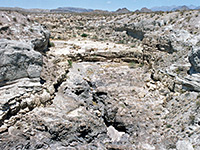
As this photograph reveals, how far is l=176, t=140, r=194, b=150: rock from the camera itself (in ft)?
23.9

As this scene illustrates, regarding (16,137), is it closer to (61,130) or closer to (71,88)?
(61,130)

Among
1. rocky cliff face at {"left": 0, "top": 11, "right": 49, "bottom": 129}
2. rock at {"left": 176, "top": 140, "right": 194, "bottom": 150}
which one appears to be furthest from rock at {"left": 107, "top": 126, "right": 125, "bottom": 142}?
rocky cliff face at {"left": 0, "top": 11, "right": 49, "bottom": 129}

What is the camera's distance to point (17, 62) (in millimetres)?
8672

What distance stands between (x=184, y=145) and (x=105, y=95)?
5.66 metres

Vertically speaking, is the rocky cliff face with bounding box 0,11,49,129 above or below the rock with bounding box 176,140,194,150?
above

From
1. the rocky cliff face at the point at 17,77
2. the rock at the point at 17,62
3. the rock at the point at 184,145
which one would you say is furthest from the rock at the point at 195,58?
the rock at the point at 17,62

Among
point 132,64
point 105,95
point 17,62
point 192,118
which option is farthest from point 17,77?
point 132,64

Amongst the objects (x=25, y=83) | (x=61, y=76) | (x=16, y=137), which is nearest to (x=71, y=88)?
(x=61, y=76)

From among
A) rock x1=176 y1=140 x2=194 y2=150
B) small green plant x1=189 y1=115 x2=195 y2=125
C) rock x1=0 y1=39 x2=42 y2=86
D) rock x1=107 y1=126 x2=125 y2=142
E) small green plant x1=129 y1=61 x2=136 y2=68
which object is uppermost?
rock x1=0 y1=39 x2=42 y2=86

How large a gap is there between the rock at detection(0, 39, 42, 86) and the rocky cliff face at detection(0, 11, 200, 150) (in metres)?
0.04

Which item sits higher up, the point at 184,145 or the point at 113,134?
the point at 184,145

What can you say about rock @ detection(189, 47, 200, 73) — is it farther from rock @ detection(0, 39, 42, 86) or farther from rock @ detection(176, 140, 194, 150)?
rock @ detection(0, 39, 42, 86)

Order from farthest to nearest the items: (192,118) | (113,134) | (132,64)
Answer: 1. (132,64)
2. (113,134)
3. (192,118)

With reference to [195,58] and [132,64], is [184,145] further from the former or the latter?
[132,64]
